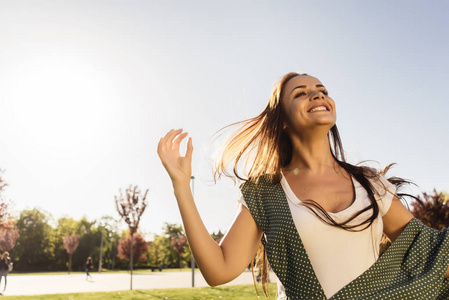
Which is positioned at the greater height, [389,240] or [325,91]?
[325,91]

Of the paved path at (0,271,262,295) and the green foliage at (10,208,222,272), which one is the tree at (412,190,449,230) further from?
the green foliage at (10,208,222,272)

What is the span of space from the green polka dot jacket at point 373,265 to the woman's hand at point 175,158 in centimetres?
42

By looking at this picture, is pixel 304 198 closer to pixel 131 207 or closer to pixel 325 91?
pixel 325 91

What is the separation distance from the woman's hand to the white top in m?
0.55

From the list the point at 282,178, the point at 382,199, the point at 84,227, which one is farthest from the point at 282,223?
the point at 84,227

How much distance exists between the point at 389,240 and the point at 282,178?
24.4 inches

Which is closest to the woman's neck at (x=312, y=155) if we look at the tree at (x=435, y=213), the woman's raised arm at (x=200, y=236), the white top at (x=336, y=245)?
the white top at (x=336, y=245)

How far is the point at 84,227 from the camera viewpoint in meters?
63.6

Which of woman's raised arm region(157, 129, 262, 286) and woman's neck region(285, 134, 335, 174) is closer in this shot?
woman's raised arm region(157, 129, 262, 286)

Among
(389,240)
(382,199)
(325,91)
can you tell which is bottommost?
(389,240)

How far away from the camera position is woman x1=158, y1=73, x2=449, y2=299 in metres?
1.79

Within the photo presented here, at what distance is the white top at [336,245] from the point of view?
1.80 meters

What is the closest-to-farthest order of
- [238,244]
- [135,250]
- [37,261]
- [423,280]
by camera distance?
[423,280], [238,244], [135,250], [37,261]

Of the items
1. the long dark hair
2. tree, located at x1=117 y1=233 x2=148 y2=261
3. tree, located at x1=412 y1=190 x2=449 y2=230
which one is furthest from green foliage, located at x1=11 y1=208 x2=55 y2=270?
the long dark hair
